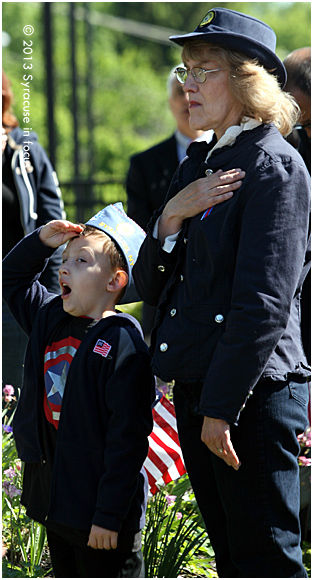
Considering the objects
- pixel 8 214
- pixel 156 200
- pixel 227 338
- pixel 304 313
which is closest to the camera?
pixel 227 338

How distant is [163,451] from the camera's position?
277 centimetres

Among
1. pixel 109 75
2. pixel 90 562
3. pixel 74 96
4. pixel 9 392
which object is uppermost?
pixel 109 75

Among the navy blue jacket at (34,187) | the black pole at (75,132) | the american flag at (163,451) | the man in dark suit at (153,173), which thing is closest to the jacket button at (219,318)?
the american flag at (163,451)

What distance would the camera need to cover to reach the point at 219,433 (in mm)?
1993

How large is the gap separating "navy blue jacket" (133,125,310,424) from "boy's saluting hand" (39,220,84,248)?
0.38 m

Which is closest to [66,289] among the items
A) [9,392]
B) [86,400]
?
[86,400]

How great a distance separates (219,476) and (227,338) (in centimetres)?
44

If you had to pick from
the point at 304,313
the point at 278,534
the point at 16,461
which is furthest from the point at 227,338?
the point at 16,461

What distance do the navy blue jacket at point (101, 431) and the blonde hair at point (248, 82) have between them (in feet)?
2.65

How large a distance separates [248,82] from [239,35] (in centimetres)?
14

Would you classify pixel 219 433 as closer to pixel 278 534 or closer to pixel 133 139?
pixel 278 534

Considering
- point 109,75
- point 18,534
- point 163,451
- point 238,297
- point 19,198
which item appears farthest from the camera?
point 109,75

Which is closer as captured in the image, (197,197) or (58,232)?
(197,197)

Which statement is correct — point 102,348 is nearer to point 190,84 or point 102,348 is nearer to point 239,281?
point 239,281
